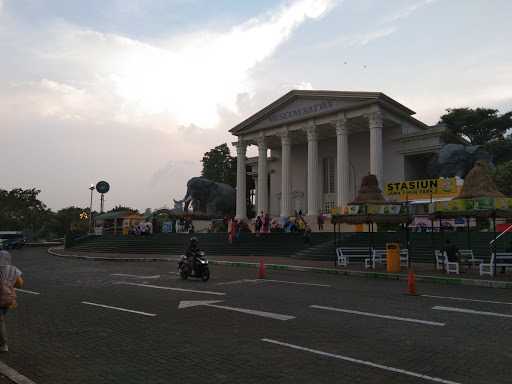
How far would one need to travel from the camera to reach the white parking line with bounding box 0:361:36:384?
5512 millimetres

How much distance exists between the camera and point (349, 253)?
2481cm

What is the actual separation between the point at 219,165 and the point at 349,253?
194 ft

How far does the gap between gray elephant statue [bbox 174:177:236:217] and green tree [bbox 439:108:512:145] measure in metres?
31.6

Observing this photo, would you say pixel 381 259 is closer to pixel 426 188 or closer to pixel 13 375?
pixel 426 188

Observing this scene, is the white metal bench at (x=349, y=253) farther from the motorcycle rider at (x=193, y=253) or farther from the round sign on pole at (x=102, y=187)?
the round sign on pole at (x=102, y=187)

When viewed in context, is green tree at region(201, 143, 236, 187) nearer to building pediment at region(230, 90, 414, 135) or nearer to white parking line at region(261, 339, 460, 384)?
building pediment at region(230, 90, 414, 135)

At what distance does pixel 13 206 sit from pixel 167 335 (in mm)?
68163

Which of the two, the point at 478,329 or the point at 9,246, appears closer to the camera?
the point at 478,329

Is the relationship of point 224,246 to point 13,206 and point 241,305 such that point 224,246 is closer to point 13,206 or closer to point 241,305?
point 241,305

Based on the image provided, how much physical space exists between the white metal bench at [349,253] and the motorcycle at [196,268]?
25.6 feet

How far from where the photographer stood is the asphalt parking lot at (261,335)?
235 inches

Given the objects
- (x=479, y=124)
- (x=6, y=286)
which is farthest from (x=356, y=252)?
(x=479, y=124)

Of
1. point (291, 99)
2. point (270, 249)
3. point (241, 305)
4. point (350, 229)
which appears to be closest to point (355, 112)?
point (291, 99)

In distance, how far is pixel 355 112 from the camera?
1670 inches
